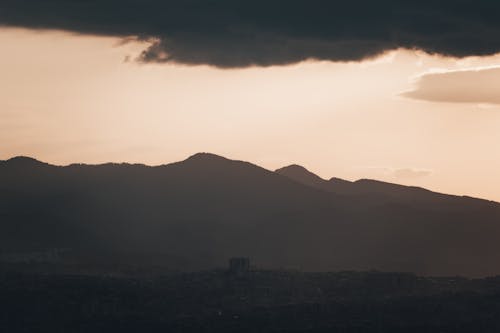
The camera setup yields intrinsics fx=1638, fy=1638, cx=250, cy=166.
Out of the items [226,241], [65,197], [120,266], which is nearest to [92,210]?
[65,197]

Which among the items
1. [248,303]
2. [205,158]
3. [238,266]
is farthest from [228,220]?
[248,303]

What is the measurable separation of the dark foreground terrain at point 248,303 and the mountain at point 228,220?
35868 millimetres

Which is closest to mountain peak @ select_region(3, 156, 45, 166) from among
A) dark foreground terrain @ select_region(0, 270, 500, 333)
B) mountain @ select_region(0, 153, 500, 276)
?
mountain @ select_region(0, 153, 500, 276)

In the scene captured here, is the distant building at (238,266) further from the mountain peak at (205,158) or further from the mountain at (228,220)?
the mountain peak at (205,158)

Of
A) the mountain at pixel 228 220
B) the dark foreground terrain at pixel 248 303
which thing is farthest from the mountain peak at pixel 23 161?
the dark foreground terrain at pixel 248 303

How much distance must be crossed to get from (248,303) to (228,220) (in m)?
65.0

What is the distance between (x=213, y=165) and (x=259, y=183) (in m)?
6.35

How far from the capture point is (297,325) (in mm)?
104625

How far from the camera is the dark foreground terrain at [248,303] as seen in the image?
344ft

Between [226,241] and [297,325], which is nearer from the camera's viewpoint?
[297,325]

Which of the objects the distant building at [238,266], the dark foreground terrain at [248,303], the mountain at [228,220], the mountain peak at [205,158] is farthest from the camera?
the mountain peak at [205,158]

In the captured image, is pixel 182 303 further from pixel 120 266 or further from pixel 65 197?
pixel 65 197

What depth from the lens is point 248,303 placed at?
11275 centimetres

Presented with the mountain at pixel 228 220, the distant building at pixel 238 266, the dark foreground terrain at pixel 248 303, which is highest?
the mountain at pixel 228 220
